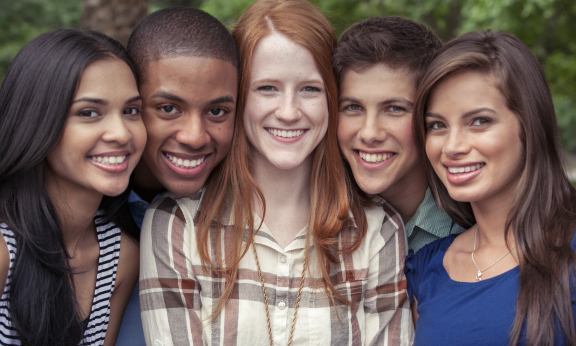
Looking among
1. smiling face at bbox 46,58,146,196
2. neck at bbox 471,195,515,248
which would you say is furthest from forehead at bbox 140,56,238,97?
neck at bbox 471,195,515,248

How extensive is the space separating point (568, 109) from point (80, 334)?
17.3 meters

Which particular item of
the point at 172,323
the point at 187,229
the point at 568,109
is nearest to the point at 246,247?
the point at 187,229

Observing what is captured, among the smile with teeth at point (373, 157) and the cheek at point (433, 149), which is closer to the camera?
the cheek at point (433, 149)

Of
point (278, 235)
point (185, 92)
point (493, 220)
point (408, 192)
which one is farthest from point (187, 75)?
point (493, 220)

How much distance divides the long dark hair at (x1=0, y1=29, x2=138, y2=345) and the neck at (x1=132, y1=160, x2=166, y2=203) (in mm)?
673

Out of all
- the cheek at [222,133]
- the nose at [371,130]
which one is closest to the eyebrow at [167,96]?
the cheek at [222,133]

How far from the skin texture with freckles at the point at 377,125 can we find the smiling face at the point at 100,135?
3.75 feet

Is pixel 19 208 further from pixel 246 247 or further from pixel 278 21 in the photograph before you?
pixel 278 21

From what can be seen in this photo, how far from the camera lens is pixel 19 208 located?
253 centimetres

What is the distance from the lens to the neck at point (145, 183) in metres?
3.20

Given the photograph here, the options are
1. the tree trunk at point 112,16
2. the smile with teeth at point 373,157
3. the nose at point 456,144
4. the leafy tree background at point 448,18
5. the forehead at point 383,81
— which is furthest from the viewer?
the leafy tree background at point 448,18

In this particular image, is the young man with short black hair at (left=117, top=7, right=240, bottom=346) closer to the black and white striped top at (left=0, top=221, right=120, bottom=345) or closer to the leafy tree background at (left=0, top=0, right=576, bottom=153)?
the black and white striped top at (left=0, top=221, right=120, bottom=345)

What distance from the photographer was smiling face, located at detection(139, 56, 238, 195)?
2725 millimetres

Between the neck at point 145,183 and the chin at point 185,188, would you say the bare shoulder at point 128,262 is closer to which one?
the neck at point 145,183
